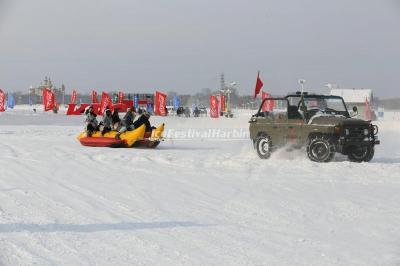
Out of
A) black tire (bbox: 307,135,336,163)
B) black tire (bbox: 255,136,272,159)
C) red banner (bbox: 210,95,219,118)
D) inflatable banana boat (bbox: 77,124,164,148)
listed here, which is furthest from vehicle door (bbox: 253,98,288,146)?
red banner (bbox: 210,95,219,118)

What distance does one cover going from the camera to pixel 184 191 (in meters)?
8.86

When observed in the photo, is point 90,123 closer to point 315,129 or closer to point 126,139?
point 126,139

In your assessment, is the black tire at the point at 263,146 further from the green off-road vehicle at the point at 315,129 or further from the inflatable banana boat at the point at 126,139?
the inflatable banana boat at the point at 126,139

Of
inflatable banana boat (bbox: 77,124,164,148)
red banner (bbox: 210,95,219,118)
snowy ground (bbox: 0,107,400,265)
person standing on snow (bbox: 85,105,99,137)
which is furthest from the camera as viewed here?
red banner (bbox: 210,95,219,118)

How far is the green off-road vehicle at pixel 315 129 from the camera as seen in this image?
1322 cm

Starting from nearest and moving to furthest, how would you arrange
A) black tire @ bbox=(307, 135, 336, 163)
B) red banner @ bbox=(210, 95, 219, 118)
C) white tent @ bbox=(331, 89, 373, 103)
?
black tire @ bbox=(307, 135, 336, 163) < red banner @ bbox=(210, 95, 219, 118) < white tent @ bbox=(331, 89, 373, 103)

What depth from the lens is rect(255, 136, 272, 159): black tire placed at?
580 inches

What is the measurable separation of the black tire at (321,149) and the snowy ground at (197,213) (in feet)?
2.01

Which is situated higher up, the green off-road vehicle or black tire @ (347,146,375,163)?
the green off-road vehicle

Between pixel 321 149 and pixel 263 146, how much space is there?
Result: 79.0 inches

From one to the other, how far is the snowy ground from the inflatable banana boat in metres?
4.12

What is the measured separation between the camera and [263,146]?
15.0 m

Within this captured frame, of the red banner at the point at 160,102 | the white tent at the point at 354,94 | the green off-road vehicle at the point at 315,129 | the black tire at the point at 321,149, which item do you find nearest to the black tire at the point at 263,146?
the green off-road vehicle at the point at 315,129

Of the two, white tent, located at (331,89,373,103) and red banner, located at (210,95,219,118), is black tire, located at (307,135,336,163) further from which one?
white tent, located at (331,89,373,103)
